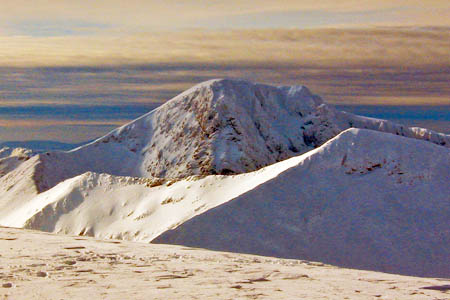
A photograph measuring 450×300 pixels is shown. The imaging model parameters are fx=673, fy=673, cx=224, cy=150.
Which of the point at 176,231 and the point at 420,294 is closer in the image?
the point at 420,294

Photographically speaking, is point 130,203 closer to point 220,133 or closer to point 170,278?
point 170,278

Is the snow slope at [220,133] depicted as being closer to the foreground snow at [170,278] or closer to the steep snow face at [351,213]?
the steep snow face at [351,213]

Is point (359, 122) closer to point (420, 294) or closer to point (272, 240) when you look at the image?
point (272, 240)

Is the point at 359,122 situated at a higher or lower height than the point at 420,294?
lower

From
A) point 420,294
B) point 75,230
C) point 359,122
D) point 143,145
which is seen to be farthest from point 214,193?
point 359,122

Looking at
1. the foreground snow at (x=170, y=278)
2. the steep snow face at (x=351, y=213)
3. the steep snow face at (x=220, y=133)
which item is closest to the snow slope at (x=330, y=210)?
the steep snow face at (x=351, y=213)

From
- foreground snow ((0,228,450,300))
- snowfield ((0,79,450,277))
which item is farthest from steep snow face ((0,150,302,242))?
foreground snow ((0,228,450,300))
